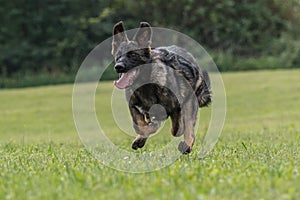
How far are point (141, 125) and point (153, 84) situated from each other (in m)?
0.78

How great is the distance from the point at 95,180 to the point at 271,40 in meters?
37.6

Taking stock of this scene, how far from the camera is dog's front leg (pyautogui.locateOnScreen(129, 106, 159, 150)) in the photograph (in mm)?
7980

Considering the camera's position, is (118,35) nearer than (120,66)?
No

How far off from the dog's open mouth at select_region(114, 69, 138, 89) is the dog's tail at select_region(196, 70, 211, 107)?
1211 mm

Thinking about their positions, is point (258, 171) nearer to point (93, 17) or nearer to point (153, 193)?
point (153, 193)

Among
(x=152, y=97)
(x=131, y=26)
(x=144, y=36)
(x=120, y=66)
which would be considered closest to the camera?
(x=120, y=66)

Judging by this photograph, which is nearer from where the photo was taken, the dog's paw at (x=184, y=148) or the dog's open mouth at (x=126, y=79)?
the dog's open mouth at (x=126, y=79)

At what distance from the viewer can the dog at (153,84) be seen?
741cm

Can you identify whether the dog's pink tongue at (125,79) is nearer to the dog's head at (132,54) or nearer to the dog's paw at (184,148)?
the dog's head at (132,54)

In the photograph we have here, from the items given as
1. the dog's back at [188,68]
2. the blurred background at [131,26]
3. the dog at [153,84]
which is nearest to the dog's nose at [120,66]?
the dog at [153,84]

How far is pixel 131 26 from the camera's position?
39.4 meters

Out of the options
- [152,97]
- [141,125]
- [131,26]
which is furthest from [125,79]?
[131,26]

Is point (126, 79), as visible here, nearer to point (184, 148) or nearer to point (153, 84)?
point (153, 84)

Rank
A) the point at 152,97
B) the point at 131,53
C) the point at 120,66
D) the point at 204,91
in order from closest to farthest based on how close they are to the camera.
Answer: the point at 120,66 → the point at 131,53 → the point at 152,97 → the point at 204,91
